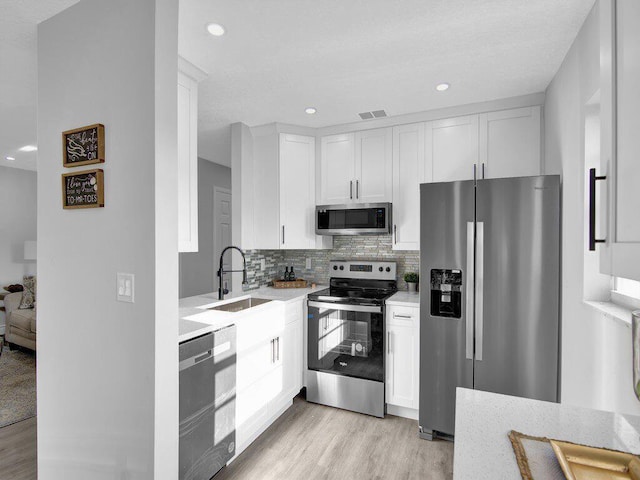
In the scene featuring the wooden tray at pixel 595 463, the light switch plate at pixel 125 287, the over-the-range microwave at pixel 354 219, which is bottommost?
the wooden tray at pixel 595 463

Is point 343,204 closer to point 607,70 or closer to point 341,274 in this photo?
point 341,274

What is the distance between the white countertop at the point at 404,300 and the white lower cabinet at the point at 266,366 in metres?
0.81

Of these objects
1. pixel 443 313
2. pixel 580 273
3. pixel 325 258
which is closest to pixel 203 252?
pixel 325 258

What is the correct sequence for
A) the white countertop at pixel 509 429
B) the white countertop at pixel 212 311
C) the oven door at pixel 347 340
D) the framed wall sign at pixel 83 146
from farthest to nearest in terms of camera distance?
the oven door at pixel 347 340 < the white countertop at pixel 212 311 < the framed wall sign at pixel 83 146 < the white countertop at pixel 509 429

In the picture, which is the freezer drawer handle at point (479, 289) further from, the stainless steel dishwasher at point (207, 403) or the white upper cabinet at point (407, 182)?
the stainless steel dishwasher at point (207, 403)

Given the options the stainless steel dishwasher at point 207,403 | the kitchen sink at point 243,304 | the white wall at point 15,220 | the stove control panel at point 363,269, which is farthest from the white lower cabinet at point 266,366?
the white wall at point 15,220

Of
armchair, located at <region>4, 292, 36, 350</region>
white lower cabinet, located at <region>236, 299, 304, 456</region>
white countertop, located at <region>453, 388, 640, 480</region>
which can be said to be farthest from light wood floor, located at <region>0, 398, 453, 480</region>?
armchair, located at <region>4, 292, 36, 350</region>

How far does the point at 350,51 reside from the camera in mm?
2039

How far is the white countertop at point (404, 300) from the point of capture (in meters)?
2.67

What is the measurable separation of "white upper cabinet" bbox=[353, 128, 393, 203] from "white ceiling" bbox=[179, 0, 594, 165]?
35 centimetres

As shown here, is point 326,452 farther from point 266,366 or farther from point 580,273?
point 580,273

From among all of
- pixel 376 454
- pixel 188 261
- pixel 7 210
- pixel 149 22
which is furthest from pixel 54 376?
pixel 7 210

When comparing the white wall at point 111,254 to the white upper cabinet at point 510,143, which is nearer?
the white wall at point 111,254

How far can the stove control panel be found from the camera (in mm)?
3309
